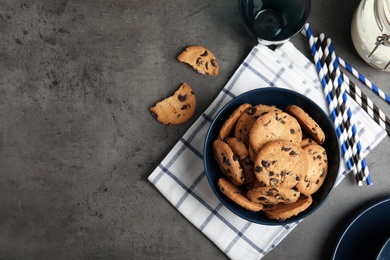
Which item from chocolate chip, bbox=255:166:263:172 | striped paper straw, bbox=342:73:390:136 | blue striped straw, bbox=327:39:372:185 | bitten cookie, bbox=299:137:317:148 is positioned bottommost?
chocolate chip, bbox=255:166:263:172

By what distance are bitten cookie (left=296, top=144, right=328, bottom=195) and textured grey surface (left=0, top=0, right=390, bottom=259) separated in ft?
0.67

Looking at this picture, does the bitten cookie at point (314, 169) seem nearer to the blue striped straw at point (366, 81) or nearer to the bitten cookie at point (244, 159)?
the bitten cookie at point (244, 159)

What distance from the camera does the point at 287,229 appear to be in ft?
3.66

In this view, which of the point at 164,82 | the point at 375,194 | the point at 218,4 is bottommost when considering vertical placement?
the point at 164,82

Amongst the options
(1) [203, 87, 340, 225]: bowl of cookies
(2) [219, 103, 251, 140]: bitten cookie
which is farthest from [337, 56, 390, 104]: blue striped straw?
(2) [219, 103, 251, 140]: bitten cookie

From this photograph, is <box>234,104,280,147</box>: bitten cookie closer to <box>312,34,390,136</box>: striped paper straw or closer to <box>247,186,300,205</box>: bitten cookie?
<box>247,186,300,205</box>: bitten cookie

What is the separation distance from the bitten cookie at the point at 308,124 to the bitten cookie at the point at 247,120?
4 centimetres

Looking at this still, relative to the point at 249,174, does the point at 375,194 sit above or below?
above

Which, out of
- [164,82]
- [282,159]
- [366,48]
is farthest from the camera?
[164,82]

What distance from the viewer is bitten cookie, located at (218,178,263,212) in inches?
37.4

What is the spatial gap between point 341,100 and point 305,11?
216mm

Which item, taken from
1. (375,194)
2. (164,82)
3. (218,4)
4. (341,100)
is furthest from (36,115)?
(375,194)

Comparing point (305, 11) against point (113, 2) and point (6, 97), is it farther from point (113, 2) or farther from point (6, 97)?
point (6, 97)

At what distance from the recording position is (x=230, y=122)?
3.26 ft
